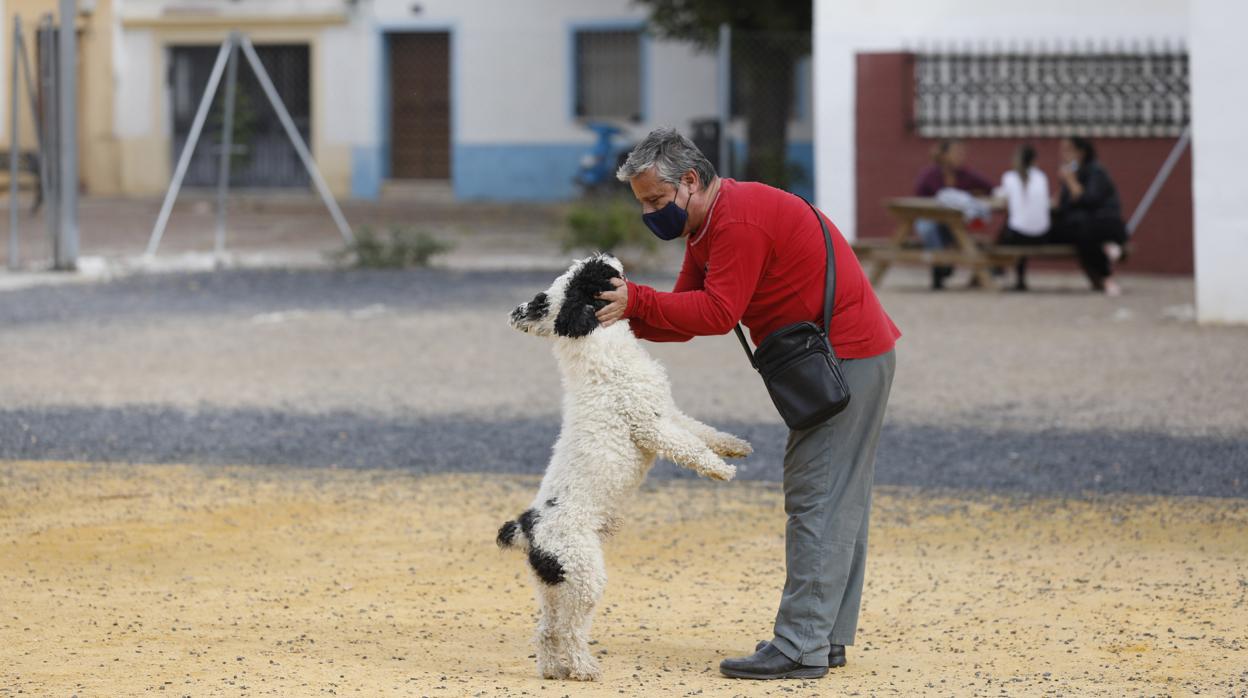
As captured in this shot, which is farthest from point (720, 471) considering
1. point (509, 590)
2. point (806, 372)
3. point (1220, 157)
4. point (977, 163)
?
point (977, 163)

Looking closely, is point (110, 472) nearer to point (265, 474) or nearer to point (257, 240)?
point (265, 474)

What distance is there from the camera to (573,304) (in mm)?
4871

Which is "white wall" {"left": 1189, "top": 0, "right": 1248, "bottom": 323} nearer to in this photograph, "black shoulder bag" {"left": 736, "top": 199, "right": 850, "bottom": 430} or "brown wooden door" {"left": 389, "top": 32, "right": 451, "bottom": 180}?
"black shoulder bag" {"left": 736, "top": 199, "right": 850, "bottom": 430}

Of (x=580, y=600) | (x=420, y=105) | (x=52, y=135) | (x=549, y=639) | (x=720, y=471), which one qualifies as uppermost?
(x=420, y=105)

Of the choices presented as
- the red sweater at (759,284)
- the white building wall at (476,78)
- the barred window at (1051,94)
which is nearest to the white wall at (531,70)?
A: the white building wall at (476,78)

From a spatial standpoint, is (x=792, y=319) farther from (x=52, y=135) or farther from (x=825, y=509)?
(x=52, y=135)

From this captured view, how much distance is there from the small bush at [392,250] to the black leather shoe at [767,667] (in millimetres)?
14456

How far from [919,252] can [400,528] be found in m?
9.98

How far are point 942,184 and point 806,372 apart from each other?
12.9 m

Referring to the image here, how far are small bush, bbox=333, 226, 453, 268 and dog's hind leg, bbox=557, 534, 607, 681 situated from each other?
569 inches

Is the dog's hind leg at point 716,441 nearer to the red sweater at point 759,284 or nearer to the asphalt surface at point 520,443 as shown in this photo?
the red sweater at point 759,284

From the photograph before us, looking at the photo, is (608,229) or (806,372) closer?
(806,372)

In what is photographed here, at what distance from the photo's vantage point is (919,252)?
54.3 ft

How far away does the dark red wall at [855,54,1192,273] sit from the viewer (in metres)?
18.7
